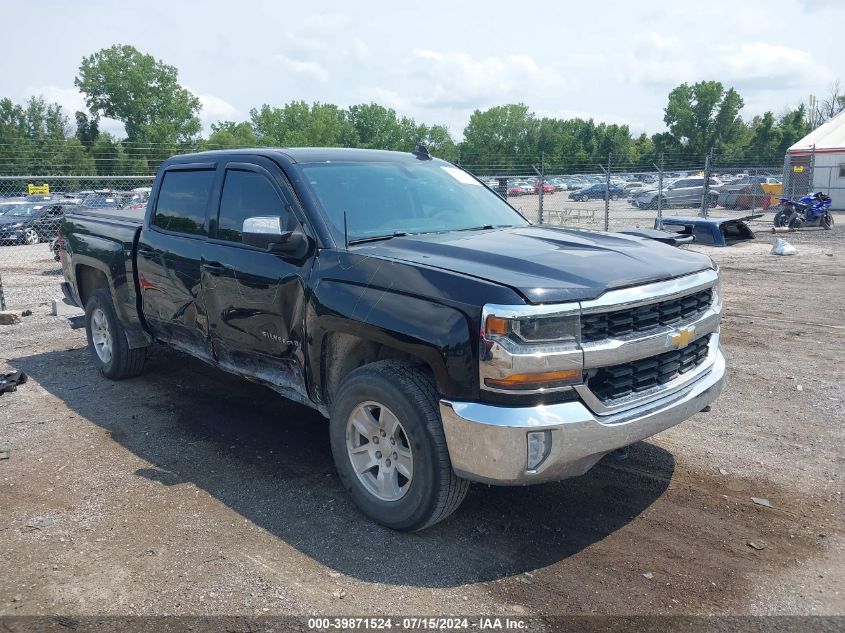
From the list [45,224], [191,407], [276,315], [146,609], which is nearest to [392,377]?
[276,315]

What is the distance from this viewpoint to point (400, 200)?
4734mm

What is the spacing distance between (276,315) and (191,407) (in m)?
2.05

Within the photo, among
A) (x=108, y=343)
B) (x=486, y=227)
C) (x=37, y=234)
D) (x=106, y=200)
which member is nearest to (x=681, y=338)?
(x=486, y=227)

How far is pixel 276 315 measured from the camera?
4379 mm

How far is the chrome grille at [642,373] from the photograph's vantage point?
136 inches

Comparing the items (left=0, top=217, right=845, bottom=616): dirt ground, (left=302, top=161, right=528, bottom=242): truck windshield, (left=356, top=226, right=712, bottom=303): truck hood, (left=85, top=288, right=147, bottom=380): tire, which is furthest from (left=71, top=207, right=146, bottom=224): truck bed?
(left=356, top=226, right=712, bottom=303): truck hood

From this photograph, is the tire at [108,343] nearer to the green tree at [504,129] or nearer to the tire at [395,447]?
the tire at [395,447]

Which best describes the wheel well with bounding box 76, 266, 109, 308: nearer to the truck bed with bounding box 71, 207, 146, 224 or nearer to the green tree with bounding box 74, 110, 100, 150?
the truck bed with bounding box 71, 207, 146, 224

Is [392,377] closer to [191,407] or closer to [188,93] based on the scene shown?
[191,407]

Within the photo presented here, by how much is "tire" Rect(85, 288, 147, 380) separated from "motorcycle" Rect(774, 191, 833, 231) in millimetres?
20139

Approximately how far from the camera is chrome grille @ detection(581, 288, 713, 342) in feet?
11.1

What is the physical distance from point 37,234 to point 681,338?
22341mm

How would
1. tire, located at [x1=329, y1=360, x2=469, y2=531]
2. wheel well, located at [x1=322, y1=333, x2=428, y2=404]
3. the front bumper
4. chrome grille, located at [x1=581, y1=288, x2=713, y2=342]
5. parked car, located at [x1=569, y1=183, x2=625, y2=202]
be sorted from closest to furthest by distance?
the front bumper → chrome grille, located at [x1=581, y1=288, x2=713, y2=342] → tire, located at [x1=329, y1=360, x2=469, y2=531] → wheel well, located at [x1=322, y1=333, x2=428, y2=404] → parked car, located at [x1=569, y1=183, x2=625, y2=202]

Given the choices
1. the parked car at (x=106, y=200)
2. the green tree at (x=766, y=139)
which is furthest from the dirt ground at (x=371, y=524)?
the green tree at (x=766, y=139)
